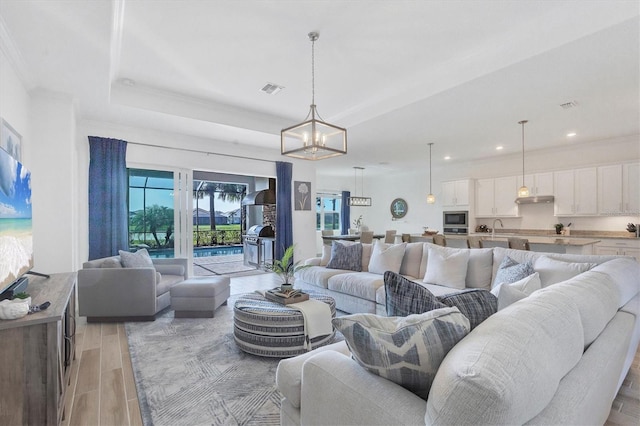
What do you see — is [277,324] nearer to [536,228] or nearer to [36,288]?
[36,288]

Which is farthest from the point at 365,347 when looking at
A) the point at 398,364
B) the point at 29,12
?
the point at 29,12

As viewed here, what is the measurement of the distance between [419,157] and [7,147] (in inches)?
280

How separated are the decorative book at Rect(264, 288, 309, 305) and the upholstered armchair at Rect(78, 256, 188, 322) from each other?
5.14ft

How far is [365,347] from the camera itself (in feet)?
3.77

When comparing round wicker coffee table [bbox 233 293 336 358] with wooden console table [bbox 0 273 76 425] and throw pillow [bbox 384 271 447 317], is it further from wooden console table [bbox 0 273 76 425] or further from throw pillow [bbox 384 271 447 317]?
throw pillow [bbox 384 271 447 317]

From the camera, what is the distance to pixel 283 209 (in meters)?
6.77

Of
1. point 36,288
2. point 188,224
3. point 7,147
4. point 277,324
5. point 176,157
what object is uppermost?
point 176,157

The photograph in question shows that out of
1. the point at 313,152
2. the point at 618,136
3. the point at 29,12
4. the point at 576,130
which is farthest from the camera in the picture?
the point at 618,136

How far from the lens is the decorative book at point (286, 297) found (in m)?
3.05

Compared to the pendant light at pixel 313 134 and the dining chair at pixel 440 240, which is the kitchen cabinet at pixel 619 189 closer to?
the dining chair at pixel 440 240

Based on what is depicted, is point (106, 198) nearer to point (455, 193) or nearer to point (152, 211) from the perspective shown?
point (152, 211)

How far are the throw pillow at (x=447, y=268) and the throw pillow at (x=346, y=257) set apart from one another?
3.56 feet

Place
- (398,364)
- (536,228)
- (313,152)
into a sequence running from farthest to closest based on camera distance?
(536,228) < (313,152) < (398,364)

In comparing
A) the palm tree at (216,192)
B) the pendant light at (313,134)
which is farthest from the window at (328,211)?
the pendant light at (313,134)
